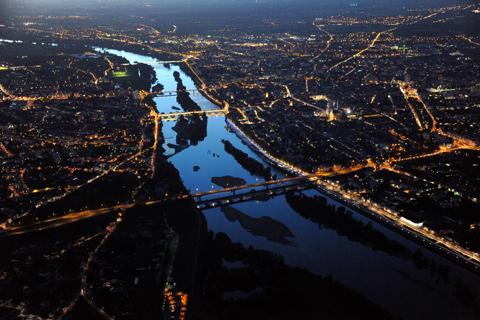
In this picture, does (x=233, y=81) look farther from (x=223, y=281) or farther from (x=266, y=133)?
(x=223, y=281)

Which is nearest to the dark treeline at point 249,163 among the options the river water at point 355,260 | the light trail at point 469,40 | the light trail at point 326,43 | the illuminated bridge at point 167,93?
the river water at point 355,260

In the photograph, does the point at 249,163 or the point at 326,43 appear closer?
the point at 249,163

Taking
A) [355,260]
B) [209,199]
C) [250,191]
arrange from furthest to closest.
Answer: [250,191]
[209,199]
[355,260]

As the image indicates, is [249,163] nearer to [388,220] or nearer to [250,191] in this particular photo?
[250,191]

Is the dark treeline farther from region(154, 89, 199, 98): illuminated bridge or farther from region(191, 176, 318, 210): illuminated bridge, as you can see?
region(154, 89, 199, 98): illuminated bridge

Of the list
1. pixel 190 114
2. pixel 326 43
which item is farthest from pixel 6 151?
pixel 326 43

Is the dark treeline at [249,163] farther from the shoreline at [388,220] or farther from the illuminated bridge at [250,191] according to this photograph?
the illuminated bridge at [250,191]

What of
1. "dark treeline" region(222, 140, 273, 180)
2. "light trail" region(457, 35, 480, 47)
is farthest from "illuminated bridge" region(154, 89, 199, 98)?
"light trail" region(457, 35, 480, 47)

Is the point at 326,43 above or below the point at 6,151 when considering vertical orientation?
above

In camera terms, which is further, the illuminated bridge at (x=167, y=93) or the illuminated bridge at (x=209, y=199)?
the illuminated bridge at (x=167, y=93)

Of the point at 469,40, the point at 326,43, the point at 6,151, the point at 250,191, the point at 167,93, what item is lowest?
the point at 167,93

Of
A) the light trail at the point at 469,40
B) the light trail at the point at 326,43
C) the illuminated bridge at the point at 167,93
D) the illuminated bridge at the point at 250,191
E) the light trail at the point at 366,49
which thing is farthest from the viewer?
the light trail at the point at 469,40
